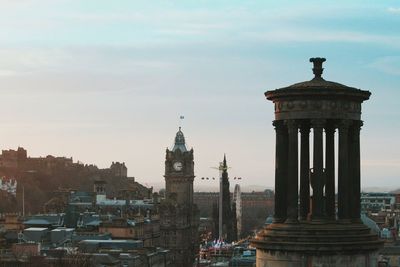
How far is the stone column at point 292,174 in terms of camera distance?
2436 cm

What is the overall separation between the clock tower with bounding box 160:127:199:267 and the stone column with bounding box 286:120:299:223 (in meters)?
125

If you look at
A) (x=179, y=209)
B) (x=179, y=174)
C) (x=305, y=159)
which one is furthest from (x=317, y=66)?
(x=179, y=174)

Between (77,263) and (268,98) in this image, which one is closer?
(268,98)

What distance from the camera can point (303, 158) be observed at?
24.9 metres

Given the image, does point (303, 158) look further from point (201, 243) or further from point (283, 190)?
point (201, 243)

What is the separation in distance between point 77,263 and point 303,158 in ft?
208

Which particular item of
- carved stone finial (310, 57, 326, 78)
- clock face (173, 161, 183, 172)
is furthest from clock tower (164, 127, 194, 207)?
carved stone finial (310, 57, 326, 78)

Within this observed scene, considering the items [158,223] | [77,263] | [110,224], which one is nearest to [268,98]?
[77,263]

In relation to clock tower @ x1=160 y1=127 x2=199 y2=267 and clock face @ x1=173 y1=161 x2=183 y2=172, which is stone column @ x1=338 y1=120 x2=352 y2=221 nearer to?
clock tower @ x1=160 y1=127 x2=199 y2=267

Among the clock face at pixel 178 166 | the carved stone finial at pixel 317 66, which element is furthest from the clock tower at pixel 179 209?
the carved stone finial at pixel 317 66

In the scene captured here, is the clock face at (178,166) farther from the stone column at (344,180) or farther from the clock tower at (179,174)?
the stone column at (344,180)

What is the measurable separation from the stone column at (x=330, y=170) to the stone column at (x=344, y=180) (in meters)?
0.18

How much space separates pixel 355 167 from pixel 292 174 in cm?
153

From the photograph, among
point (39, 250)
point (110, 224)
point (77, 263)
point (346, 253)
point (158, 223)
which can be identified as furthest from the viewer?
point (158, 223)
